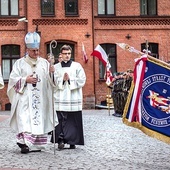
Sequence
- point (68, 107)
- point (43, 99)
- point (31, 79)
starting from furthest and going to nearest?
point (68, 107) → point (43, 99) → point (31, 79)

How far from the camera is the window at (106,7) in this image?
93.9ft

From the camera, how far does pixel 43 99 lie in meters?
8.50

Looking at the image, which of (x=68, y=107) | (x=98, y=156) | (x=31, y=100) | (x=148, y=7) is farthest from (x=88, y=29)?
(x=98, y=156)

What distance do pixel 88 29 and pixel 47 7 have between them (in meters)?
3.04

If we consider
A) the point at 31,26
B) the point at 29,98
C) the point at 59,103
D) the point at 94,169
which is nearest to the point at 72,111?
the point at 59,103

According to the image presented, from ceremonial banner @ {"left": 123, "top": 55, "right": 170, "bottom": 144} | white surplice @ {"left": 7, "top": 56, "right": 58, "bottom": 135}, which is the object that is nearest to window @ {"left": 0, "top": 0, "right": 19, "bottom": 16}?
white surplice @ {"left": 7, "top": 56, "right": 58, "bottom": 135}

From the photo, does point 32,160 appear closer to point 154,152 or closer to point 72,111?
point 72,111

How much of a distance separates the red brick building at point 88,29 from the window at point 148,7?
0.96 feet

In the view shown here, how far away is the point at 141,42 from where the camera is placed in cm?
2864

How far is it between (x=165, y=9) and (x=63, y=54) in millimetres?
21242

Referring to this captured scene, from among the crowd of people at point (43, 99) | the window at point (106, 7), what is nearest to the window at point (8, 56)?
the window at point (106, 7)

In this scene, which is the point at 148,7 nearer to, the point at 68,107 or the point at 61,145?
the point at 68,107

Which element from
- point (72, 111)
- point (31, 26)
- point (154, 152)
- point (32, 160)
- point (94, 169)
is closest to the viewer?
point (94, 169)

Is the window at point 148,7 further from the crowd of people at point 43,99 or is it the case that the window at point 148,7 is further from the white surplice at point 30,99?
the white surplice at point 30,99
